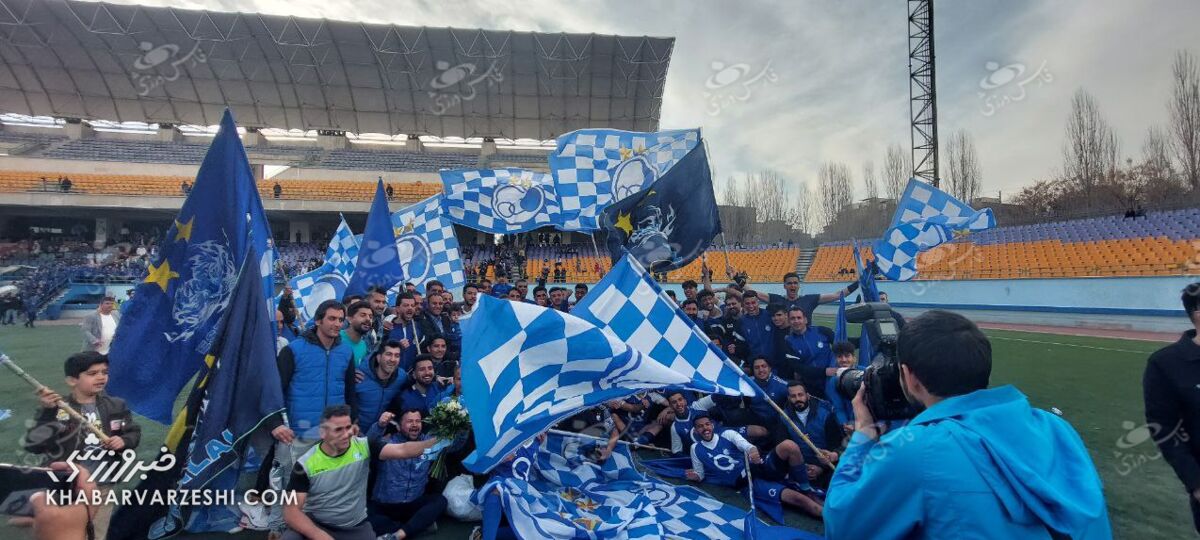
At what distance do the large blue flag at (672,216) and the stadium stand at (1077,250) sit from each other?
560 inches

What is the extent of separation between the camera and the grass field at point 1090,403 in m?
4.06

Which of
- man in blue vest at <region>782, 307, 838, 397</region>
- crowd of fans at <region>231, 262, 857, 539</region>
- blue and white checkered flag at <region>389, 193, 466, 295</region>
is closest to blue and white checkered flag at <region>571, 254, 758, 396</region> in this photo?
crowd of fans at <region>231, 262, 857, 539</region>

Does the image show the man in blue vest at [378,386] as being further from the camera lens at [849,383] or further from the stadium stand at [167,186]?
the stadium stand at [167,186]

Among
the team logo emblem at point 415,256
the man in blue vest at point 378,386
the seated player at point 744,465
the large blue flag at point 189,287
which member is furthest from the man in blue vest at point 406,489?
the team logo emblem at point 415,256

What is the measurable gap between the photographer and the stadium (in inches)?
656

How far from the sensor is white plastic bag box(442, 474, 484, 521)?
13.7 feet

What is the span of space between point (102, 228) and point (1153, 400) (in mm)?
40916

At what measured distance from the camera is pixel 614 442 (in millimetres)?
5000

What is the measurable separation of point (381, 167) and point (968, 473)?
37021 millimetres

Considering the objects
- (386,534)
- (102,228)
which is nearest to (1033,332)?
(386,534)

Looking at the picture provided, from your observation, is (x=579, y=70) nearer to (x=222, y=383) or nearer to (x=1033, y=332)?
(x=1033, y=332)

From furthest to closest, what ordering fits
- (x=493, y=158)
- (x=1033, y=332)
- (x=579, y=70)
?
(x=493, y=158) → (x=579, y=70) → (x=1033, y=332)

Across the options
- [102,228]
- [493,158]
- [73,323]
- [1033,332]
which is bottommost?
[1033,332]

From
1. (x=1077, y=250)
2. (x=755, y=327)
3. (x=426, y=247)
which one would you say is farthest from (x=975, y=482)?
(x=1077, y=250)
